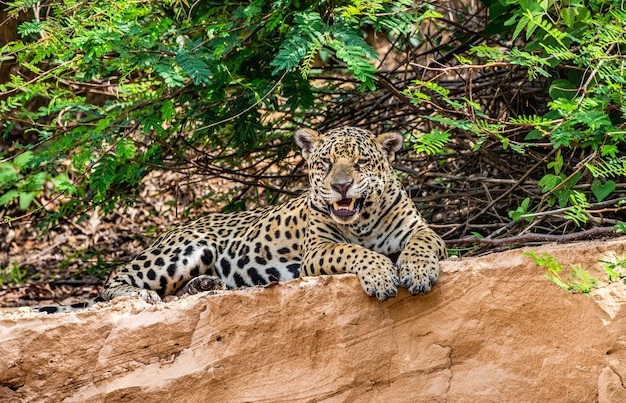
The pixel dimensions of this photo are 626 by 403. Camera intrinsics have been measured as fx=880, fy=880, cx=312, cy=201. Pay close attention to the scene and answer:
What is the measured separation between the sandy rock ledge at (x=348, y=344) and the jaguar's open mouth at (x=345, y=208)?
99cm

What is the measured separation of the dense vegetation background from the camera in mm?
6727

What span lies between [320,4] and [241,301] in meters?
2.81

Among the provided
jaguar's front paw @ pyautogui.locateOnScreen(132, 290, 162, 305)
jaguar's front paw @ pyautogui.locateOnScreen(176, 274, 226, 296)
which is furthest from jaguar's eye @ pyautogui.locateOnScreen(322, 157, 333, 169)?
jaguar's front paw @ pyautogui.locateOnScreen(132, 290, 162, 305)

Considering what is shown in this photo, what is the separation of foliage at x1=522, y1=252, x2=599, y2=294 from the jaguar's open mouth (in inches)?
72.8

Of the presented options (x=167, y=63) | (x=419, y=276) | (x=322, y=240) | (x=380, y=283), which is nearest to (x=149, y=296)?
(x=322, y=240)

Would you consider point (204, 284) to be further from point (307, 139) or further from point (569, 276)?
point (569, 276)

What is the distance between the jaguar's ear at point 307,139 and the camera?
320 inches

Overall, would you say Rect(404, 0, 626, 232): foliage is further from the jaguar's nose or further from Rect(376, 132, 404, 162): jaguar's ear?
Rect(376, 132, 404, 162): jaguar's ear

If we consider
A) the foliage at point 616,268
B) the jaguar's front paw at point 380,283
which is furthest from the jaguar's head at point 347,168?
the foliage at point 616,268

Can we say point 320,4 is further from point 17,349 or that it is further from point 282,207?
point 17,349

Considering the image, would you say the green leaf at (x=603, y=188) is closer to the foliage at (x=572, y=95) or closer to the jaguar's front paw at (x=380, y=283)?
the foliage at (x=572, y=95)

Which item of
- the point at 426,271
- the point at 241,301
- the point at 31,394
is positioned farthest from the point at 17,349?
the point at 426,271

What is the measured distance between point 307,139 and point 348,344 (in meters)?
2.40

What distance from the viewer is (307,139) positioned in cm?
816
